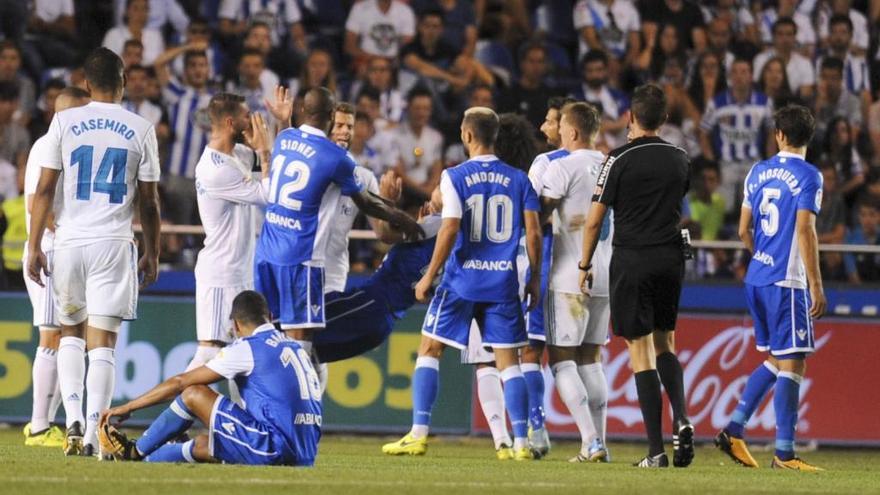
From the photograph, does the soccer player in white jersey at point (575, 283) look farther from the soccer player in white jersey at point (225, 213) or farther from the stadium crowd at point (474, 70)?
the stadium crowd at point (474, 70)

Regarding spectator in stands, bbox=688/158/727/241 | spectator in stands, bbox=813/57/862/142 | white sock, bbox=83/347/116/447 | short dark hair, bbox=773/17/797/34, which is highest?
short dark hair, bbox=773/17/797/34

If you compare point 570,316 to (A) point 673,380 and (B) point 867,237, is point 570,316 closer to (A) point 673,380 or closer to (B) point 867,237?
(A) point 673,380

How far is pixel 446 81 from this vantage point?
18.2 metres

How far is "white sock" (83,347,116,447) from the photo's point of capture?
9680 millimetres

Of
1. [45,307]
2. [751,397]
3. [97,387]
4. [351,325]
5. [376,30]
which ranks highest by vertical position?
[376,30]

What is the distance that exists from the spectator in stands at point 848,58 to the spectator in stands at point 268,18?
5.99 m

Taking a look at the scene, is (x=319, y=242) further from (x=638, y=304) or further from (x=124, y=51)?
(x=124, y=51)

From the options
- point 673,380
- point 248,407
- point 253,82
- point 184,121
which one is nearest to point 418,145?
point 253,82

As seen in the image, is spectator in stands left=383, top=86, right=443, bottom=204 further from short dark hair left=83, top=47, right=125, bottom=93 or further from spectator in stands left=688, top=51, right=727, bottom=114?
short dark hair left=83, top=47, right=125, bottom=93

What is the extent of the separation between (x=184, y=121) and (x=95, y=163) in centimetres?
705

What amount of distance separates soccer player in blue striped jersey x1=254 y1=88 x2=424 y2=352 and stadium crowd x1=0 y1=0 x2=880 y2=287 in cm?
478

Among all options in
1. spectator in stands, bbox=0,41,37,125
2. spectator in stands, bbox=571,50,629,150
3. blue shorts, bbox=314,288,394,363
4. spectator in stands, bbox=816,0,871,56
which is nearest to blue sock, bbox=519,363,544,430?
blue shorts, bbox=314,288,394,363

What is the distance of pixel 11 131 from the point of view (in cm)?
1625

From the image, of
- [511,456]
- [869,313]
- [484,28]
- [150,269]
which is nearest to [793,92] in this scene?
[484,28]
